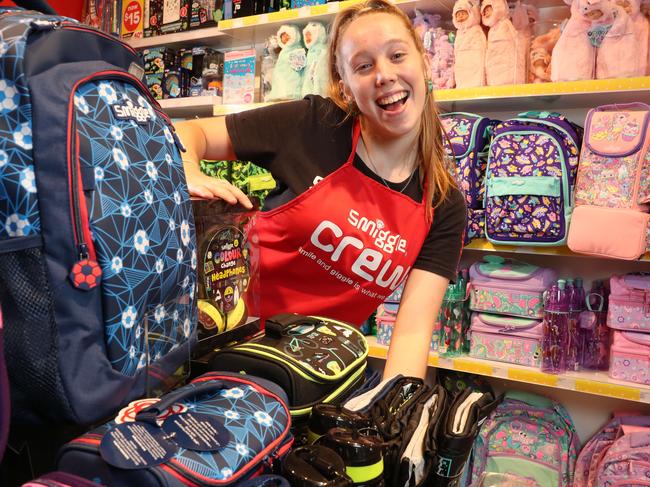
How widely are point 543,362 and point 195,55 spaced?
234 cm

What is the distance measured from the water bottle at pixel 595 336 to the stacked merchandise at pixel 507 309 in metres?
0.16

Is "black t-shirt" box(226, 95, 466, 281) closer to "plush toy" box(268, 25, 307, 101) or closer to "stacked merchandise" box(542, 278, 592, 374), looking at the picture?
"stacked merchandise" box(542, 278, 592, 374)

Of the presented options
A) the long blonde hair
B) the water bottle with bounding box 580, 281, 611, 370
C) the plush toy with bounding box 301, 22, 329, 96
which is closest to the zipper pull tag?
the long blonde hair

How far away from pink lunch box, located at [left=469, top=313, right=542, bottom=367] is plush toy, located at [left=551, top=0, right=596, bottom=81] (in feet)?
3.04

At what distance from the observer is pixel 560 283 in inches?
89.8

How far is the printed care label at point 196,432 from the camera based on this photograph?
50 centimetres

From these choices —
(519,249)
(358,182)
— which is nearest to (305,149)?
(358,182)

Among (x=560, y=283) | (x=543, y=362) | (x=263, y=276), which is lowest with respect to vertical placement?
(x=543, y=362)

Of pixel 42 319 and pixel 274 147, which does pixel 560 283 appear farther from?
pixel 42 319

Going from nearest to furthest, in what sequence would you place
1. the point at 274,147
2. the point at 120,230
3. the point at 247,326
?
the point at 120,230
the point at 247,326
the point at 274,147

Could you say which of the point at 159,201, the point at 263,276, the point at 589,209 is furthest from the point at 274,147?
the point at 589,209

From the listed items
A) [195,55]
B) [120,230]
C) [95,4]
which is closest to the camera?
[120,230]

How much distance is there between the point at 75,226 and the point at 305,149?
2.86 ft

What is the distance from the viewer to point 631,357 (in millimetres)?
2127
